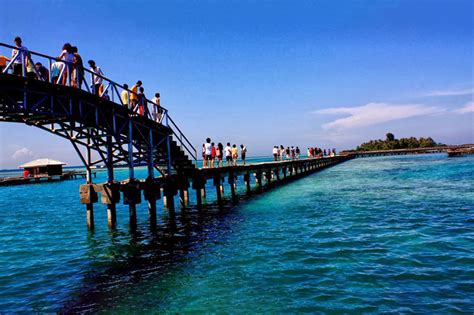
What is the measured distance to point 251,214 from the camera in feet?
57.0

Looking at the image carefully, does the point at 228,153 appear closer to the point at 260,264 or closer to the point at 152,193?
the point at 152,193

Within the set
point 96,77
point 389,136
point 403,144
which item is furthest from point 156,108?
point 389,136

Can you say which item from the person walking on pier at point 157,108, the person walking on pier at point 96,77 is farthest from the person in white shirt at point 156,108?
the person walking on pier at point 96,77

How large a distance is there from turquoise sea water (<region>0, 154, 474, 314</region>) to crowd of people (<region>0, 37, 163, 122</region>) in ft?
19.5

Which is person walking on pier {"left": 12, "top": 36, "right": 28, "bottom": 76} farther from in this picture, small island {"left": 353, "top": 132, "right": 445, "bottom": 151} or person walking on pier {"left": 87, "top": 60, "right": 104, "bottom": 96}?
small island {"left": 353, "top": 132, "right": 445, "bottom": 151}

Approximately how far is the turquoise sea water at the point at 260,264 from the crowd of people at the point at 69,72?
5942 millimetres

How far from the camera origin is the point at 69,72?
37.9 feet

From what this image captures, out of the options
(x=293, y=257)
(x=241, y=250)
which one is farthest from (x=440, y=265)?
(x=241, y=250)

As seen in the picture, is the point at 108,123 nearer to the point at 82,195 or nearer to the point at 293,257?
the point at 82,195

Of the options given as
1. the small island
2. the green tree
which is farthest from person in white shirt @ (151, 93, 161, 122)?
the green tree

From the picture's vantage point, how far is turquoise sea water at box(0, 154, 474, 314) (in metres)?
6.77

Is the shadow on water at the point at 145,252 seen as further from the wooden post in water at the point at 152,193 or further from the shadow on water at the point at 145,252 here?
the wooden post in water at the point at 152,193

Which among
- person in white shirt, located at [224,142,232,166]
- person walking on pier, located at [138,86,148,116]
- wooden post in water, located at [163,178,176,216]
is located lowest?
wooden post in water, located at [163,178,176,216]

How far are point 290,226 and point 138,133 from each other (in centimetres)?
843
